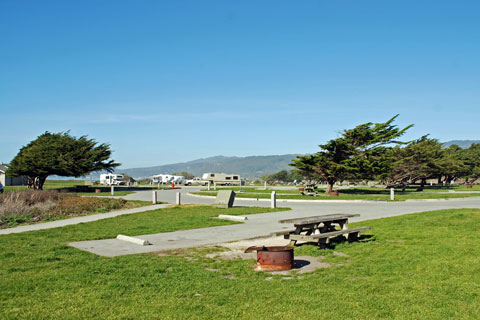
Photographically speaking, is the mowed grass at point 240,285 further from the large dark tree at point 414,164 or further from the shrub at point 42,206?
the large dark tree at point 414,164

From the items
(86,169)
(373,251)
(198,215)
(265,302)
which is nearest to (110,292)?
(265,302)

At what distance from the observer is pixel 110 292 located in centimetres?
591

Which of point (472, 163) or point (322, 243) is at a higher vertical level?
point (472, 163)

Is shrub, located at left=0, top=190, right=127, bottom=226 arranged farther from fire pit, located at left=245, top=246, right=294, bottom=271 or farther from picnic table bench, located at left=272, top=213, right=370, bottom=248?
fire pit, located at left=245, top=246, right=294, bottom=271

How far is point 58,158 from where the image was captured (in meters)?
42.3

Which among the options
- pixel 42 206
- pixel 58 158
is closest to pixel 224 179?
pixel 58 158

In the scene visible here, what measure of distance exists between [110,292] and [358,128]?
3197 cm

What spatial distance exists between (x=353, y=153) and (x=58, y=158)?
90.9 ft

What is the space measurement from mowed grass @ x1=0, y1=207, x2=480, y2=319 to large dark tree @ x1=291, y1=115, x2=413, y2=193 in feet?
81.5

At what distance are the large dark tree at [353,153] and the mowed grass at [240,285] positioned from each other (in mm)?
24841

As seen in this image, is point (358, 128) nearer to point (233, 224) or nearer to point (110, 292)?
point (233, 224)

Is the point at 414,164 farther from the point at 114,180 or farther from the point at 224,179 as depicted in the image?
the point at 114,180

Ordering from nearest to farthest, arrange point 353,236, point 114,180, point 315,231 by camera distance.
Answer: point 353,236
point 315,231
point 114,180

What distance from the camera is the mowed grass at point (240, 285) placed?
16.9 ft
